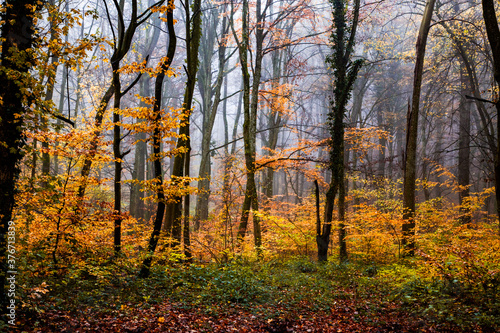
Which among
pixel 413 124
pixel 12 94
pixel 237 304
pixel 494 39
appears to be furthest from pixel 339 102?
pixel 12 94

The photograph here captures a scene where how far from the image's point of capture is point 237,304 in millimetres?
5691

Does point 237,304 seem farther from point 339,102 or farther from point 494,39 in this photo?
point 339,102

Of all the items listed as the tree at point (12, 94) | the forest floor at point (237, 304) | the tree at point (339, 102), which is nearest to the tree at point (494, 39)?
the forest floor at point (237, 304)

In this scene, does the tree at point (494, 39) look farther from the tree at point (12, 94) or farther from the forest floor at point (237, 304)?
the tree at point (12, 94)

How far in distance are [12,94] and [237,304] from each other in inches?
194

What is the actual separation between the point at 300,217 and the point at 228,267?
16.9 feet

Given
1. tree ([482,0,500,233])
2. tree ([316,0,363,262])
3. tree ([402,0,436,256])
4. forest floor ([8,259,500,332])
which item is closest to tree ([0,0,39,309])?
forest floor ([8,259,500,332])

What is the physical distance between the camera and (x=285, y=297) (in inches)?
243

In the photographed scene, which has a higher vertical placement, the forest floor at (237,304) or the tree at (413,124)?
the tree at (413,124)

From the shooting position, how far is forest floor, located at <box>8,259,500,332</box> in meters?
4.28

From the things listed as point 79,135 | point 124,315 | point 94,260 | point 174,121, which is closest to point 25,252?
point 94,260

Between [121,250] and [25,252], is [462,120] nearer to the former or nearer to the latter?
[121,250]

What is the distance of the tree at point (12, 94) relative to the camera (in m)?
4.11

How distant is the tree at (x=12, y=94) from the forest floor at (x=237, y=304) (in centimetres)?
124
